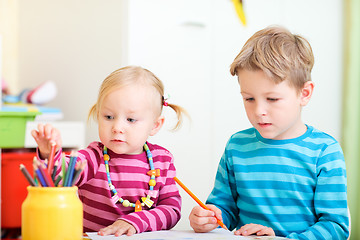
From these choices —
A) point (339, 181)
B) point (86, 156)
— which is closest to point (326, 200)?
point (339, 181)


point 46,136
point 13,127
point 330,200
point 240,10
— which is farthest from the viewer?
point 240,10

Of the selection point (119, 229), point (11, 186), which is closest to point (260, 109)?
point (119, 229)

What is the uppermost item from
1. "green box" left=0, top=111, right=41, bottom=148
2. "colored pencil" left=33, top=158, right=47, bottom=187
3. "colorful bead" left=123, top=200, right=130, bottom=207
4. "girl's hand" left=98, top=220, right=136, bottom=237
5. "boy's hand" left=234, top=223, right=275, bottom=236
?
"colored pencil" left=33, top=158, right=47, bottom=187

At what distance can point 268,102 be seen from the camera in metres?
0.94

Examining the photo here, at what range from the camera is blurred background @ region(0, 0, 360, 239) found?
82.3 inches

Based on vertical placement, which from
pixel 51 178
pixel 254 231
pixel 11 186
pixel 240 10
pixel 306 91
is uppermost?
pixel 240 10

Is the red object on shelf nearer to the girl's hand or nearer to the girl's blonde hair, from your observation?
the girl's blonde hair

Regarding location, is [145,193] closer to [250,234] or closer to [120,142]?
[120,142]

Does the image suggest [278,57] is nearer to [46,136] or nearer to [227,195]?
[227,195]

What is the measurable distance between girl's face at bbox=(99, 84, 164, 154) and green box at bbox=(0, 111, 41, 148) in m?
0.99

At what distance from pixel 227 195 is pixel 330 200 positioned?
0.72ft

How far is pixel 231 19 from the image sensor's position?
231cm

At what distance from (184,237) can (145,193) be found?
0.71 ft

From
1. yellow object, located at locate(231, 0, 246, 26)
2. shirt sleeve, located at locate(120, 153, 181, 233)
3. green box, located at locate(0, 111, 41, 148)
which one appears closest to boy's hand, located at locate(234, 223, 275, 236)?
shirt sleeve, located at locate(120, 153, 181, 233)
